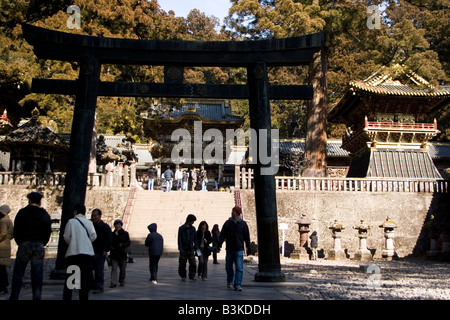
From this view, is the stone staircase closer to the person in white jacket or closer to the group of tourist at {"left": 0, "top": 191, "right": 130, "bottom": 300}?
the group of tourist at {"left": 0, "top": 191, "right": 130, "bottom": 300}

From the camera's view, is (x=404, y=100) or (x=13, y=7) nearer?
(x=13, y=7)

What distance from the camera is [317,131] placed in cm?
2555

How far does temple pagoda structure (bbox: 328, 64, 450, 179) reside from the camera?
86.7ft

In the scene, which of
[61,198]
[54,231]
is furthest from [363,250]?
[61,198]

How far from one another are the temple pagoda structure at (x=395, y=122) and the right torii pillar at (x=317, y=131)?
1.88 m

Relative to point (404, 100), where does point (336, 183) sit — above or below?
below

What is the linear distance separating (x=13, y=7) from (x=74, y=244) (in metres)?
20.9

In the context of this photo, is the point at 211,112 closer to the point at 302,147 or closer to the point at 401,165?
the point at 302,147

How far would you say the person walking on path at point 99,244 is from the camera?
819cm

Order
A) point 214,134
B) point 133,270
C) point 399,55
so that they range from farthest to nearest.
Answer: point 214,134, point 399,55, point 133,270

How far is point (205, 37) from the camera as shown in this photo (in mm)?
56656

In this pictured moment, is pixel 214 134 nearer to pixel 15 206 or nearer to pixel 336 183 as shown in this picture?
pixel 336 183

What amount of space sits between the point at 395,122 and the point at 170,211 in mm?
14190
